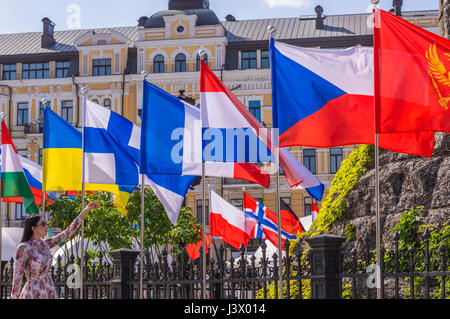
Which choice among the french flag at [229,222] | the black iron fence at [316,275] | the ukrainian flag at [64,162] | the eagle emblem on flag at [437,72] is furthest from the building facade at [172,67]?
the eagle emblem on flag at [437,72]

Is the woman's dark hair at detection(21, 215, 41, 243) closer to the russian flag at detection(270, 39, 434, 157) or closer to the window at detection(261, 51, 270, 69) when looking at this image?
the russian flag at detection(270, 39, 434, 157)

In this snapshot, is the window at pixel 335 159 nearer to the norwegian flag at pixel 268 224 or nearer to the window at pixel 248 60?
the window at pixel 248 60

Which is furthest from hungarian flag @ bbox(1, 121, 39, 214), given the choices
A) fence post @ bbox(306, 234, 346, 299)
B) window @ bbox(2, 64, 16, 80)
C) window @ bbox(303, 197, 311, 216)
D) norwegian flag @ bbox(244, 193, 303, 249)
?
window @ bbox(2, 64, 16, 80)

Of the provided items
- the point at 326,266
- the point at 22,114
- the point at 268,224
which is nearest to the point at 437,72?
the point at 326,266

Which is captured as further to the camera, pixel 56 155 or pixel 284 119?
pixel 56 155

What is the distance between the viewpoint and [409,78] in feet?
27.2

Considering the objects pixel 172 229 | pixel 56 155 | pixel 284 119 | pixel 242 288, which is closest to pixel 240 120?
pixel 284 119

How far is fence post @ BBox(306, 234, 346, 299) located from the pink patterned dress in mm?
2638

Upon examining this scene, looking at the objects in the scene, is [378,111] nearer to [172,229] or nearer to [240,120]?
[240,120]

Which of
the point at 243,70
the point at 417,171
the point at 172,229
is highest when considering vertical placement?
the point at 243,70

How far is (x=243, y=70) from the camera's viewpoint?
3994 centimetres

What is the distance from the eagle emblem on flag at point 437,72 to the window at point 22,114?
36.3 m
